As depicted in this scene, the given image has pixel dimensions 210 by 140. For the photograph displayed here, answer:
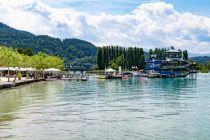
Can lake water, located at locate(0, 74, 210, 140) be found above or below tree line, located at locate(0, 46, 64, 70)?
below

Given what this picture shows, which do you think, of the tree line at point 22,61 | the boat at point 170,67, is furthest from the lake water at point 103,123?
the boat at point 170,67

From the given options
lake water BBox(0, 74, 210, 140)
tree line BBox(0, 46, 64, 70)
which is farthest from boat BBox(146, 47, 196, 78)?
lake water BBox(0, 74, 210, 140)

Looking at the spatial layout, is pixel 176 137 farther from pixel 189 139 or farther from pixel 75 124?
pixel 75 124

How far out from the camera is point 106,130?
90.6 ft

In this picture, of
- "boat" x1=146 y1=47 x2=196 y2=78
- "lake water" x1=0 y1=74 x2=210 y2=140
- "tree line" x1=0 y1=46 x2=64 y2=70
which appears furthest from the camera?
"boat" x1=146 y1=47 x2=196 y2=78

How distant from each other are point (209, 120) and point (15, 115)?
14539 millimetres

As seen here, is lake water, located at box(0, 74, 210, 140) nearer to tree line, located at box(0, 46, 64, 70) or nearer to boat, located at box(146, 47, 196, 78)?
tree line, located at box(0, 46, 64, 70)

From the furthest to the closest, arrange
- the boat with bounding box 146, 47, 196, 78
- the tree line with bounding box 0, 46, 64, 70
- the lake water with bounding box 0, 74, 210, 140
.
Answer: the boat with bounding box 146, 47, 196, 78, the tree line with bounding box 0, 46, 64, 70, the lake water with bounding box 0, 74, 210, 140

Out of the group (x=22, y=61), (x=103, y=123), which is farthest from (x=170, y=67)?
(x=103, y=123)

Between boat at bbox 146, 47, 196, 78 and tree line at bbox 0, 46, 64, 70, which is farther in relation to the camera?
boat at bbox 146, 47, 196, 78

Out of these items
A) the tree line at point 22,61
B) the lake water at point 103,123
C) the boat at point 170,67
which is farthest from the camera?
the boat at point 170,67

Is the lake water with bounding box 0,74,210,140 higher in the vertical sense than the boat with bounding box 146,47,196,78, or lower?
lower

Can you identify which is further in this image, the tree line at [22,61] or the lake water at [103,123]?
the tree line at [22,61]

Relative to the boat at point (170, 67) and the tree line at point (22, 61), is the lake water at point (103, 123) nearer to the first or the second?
the tree line at point (22, 61)
